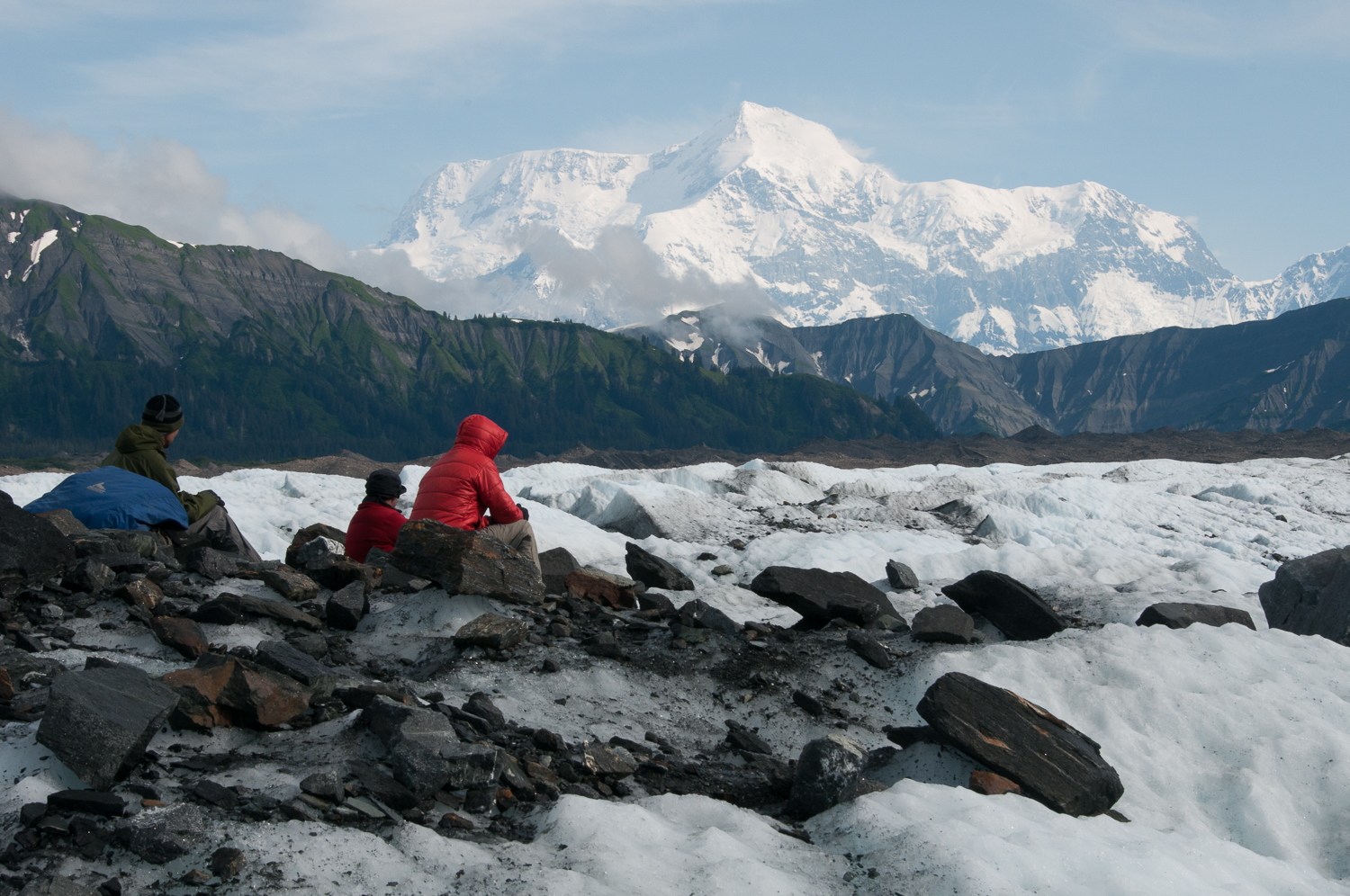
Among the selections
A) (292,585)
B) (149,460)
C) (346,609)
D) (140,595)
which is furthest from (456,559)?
(149,460)

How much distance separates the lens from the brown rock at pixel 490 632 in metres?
8.00

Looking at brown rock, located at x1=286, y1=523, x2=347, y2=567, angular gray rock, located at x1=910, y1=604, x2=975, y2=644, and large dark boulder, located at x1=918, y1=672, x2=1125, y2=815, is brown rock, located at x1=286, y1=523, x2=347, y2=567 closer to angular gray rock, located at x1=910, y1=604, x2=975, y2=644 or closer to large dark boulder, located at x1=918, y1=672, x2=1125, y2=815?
angular gray rock, located at x1=910, y1=604, x2=975, y2=644

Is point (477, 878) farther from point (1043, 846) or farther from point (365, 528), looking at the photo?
point (365, 528)

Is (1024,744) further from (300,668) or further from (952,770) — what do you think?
(300,668)

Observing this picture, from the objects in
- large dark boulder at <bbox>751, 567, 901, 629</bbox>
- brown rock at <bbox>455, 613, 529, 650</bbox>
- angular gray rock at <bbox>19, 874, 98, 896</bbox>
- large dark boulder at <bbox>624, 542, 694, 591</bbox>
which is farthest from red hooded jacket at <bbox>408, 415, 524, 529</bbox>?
angular gray rock at <bbox>19, 874, 98, 896</bbox>

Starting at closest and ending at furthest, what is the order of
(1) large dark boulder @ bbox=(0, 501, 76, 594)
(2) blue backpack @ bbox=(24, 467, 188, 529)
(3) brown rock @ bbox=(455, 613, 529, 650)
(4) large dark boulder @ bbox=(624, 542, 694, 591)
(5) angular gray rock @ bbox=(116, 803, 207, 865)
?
(5) angular gray rock @ bbox=(116, 803, 207, 865)
(1) large dark boulder @ bbox=(0, 501, 76, 594)
(3) brown rock @ bbox=(455, 613, 529, 650)
(2) blue backpack @ bbox=(24, 467, 188, 529)
(4) large dark boulder @ bbox=(624, 542, 694, 591)

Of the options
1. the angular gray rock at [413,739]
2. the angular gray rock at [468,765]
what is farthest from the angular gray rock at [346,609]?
the angular gray rock at [468,765]

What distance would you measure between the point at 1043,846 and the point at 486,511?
725 cm

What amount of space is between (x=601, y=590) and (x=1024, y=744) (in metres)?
5.40

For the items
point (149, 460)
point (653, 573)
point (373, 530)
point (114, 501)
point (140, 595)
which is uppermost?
point (149, 460)

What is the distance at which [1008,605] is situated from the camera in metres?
10.7

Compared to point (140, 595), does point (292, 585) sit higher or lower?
lower

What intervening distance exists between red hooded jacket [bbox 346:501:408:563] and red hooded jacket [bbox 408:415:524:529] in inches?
41.9

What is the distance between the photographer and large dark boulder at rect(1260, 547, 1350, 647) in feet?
35.3
